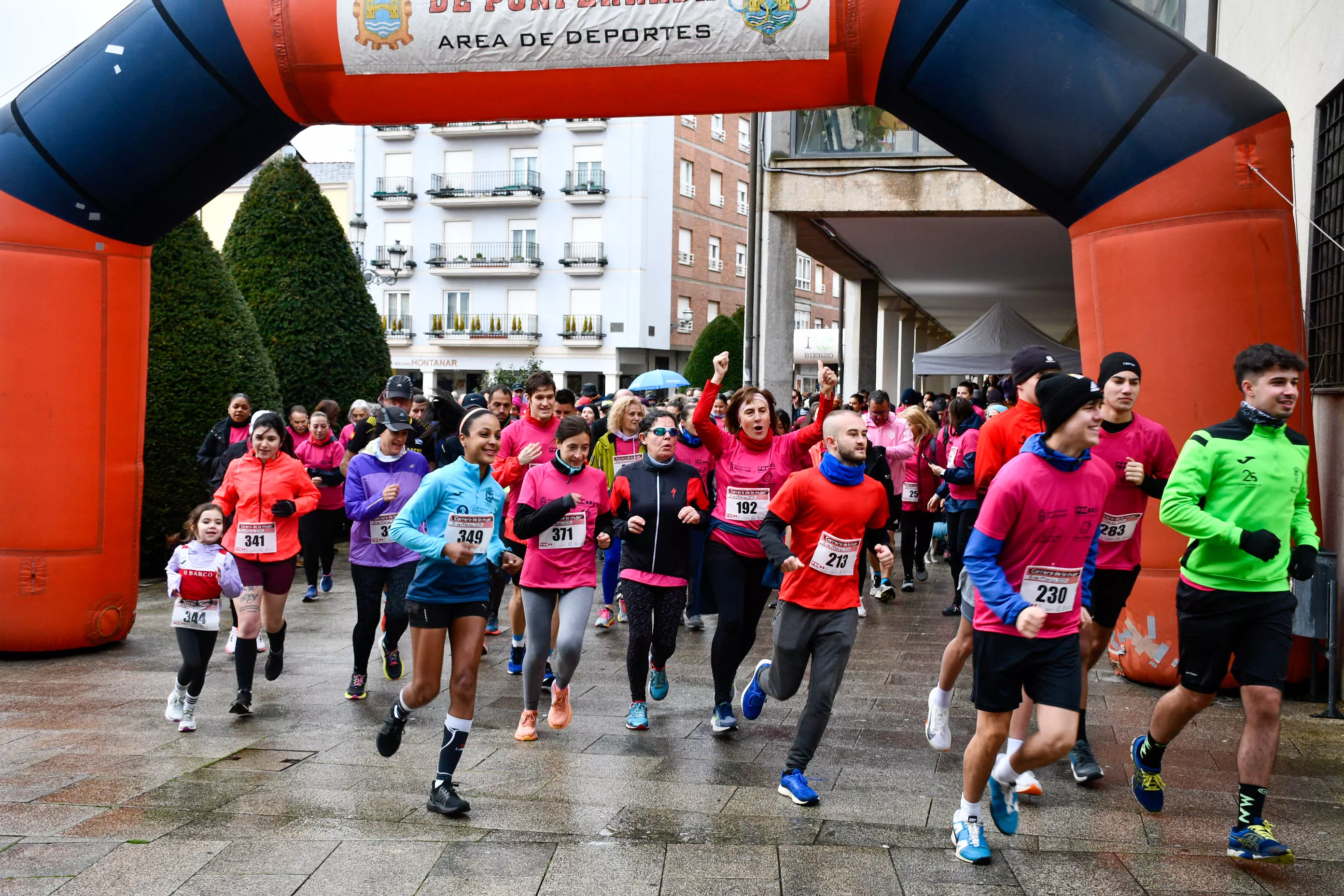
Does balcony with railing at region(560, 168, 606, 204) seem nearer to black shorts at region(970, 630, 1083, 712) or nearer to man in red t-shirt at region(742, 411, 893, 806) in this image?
man in red t-shirt at region(742, 411, 893, 806)

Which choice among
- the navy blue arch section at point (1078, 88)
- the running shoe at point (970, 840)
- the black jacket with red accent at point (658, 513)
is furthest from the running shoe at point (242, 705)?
the navy blue arch section at point (1078, 88)

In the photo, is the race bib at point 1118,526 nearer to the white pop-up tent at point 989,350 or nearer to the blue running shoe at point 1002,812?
the blue running shoe at point 1002,812

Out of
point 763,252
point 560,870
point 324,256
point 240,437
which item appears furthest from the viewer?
point 324,256

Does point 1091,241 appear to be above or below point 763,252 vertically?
below

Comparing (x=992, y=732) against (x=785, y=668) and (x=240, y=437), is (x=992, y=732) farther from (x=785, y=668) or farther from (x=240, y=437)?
(x=240, y=437)

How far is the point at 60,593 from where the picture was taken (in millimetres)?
8633

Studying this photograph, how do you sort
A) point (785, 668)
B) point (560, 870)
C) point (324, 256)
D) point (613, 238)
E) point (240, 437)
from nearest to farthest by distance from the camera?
point (560, 870), point (785, 668), point (240, 437), point (324, 256), point (613, 238)

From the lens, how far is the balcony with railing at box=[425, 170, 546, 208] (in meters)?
48.6

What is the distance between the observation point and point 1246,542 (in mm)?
4707

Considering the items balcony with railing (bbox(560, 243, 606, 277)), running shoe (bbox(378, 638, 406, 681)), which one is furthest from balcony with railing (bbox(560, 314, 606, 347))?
running shoe (bbox(378, 638, 406, 681))

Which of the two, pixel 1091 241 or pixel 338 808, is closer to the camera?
pixel 338 808

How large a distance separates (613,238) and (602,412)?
3170 cm

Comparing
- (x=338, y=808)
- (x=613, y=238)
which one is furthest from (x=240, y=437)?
(x=613, y=238)

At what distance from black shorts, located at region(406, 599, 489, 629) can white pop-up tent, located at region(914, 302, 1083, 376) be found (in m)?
13.1
